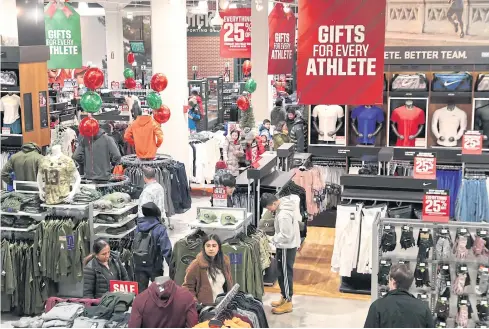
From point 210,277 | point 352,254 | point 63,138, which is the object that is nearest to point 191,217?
point 63,138

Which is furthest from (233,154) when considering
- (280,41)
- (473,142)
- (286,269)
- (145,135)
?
(280,41)

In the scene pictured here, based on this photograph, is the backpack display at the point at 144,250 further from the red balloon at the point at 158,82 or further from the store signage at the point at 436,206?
the red balloon at the point at 158,82

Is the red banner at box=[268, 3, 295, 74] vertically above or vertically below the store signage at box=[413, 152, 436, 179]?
above

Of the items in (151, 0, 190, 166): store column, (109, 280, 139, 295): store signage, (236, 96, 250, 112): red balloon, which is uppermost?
(151, 0, 190, 166): store column

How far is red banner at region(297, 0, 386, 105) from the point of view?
6086mm

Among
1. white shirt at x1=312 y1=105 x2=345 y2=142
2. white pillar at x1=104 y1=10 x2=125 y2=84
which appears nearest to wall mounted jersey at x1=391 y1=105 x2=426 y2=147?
white shirt at x1=312 y1=105 x2=345 y2=142

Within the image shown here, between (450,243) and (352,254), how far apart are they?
82.5 inches

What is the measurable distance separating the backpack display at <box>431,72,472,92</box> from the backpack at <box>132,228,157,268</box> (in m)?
5.97

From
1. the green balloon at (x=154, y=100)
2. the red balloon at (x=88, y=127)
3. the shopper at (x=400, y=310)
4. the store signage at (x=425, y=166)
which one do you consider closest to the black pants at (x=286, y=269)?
the store signage at (x=425, y=166)

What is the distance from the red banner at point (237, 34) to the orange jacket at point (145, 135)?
23.4 ft

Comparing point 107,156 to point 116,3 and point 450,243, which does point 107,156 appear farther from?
point 116,3

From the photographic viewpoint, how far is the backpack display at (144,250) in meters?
7.07

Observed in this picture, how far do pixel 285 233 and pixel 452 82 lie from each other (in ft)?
15.6

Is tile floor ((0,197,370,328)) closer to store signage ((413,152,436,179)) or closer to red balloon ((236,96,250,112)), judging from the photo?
store signage ((413,152,436,179))
